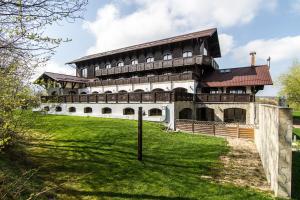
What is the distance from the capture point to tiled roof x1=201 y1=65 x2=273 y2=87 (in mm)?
25189

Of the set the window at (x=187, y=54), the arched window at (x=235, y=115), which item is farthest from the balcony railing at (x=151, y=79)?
the arched window at (x=235, y=115)

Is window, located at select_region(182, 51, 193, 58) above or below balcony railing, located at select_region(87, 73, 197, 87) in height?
above

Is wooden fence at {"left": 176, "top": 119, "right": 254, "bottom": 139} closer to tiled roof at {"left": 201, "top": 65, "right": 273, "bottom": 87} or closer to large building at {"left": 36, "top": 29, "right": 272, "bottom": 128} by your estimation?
large building at {"left": 36, "top": 29, "right": 272, "bottom": 128}

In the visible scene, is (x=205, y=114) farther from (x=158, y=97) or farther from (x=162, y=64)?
(x=162, y=64)

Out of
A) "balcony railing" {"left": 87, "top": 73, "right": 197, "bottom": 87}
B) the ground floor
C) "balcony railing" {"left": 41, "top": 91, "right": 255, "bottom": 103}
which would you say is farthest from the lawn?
"balcony railing" {"left": 87, "top": 73, "right": 197, "bottom": 87}

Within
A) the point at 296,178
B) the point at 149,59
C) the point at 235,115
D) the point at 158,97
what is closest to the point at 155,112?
the point at 158,97

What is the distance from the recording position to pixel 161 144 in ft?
43.1

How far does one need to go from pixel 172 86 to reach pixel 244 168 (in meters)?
18.3

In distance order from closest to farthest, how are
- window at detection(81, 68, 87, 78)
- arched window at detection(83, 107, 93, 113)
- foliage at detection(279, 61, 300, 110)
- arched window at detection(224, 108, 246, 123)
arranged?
arched window at detection(224, 108, 246, 123)
arched window at detection(83, 107, 93, 113)
foliage at detection(279, 61, 300, 110)
window at detection(81, 68, 87, 78)

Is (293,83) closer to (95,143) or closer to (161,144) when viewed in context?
(161,144)

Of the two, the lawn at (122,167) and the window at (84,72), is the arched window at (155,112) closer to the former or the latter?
the lawn at (122,167)

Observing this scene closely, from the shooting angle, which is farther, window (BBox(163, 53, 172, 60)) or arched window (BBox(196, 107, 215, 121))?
window (BBox(163, 53, 172, 60))

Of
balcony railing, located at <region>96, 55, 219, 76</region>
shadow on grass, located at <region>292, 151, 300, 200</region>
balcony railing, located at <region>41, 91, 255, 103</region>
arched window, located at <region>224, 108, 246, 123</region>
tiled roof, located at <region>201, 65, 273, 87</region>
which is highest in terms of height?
balcony railing, located at <region>96, 55, 219, 76</region>

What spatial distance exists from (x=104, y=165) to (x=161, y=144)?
4.37 metres
